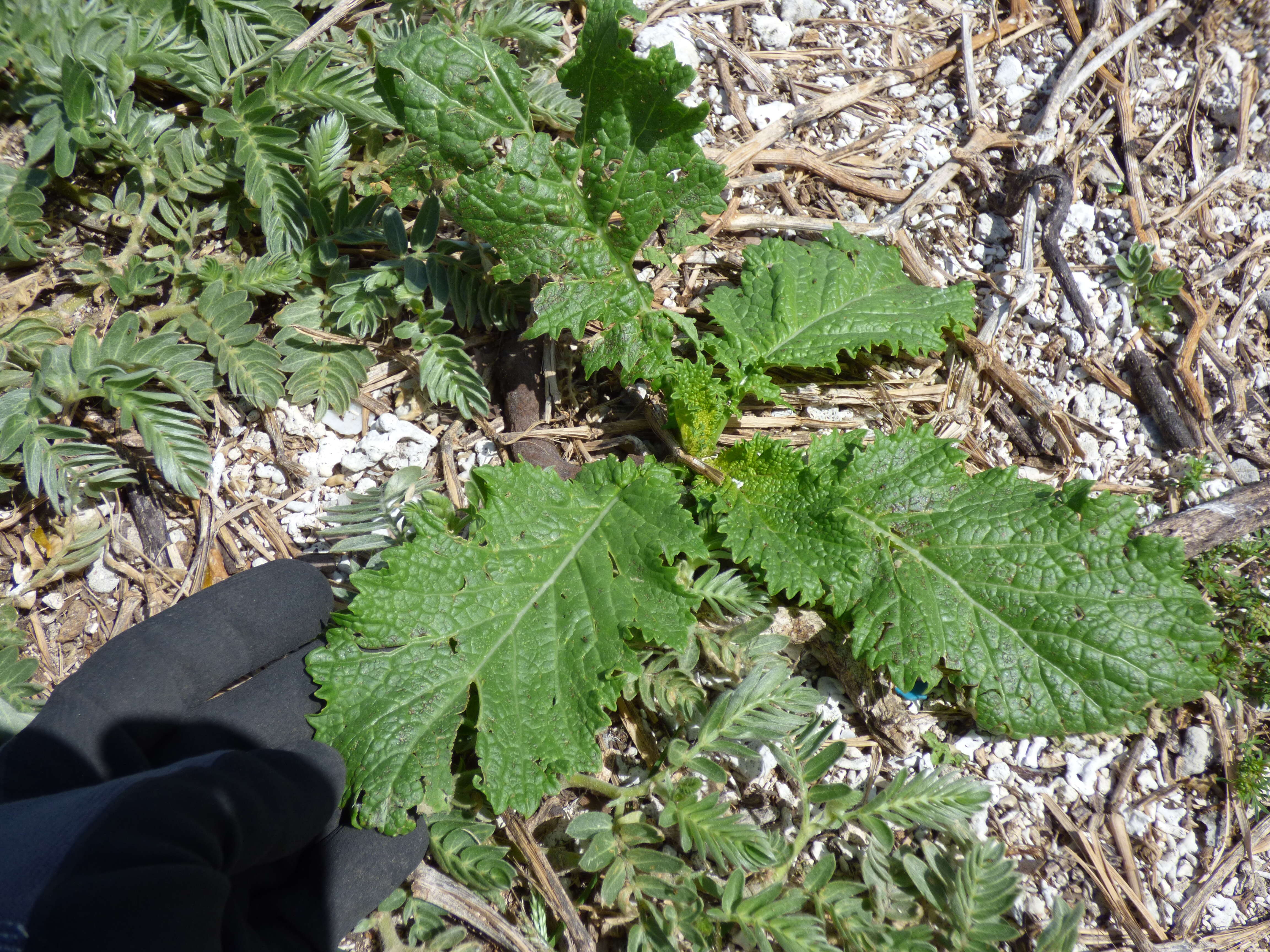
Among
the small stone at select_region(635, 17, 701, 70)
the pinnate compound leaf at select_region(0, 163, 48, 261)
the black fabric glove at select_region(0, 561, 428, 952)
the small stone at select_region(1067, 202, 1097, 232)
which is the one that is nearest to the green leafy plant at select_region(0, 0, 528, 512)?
the pinnate compound leaf at select_region(0, 163, 48, 261)

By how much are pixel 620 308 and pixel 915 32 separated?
191 cm

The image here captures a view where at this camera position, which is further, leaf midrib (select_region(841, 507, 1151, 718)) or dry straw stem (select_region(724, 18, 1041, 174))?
dry straw stem (select_region(724, 18, 1041, 174))

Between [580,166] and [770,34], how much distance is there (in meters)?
1.34

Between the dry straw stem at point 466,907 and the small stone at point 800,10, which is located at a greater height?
the small stone at point 800,10

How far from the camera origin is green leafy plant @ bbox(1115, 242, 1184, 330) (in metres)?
2.73

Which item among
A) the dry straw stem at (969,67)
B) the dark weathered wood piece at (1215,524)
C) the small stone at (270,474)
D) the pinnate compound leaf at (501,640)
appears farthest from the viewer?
the dry straw stem at (969,67)

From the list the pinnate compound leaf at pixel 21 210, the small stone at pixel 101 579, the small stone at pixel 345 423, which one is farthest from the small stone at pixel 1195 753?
the pinnate compound leaf at pixel 21 210

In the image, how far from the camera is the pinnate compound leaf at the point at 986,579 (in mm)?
2062

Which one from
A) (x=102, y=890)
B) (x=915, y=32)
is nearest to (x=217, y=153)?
(x=102, y=890)

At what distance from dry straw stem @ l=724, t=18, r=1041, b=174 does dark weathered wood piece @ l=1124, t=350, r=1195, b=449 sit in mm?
1384

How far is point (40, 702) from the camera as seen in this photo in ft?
7.08

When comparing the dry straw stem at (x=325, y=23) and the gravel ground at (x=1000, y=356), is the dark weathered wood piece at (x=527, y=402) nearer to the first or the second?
the gravel ground at (x=1000, y=356)

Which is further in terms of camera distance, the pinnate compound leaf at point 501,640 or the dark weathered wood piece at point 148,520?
the dark weathered wood piece at point 148,520

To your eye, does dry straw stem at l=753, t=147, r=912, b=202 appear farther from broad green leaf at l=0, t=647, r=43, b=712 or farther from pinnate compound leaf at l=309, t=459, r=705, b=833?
broad green leaf at l=0, t=647, r=43, b=712
